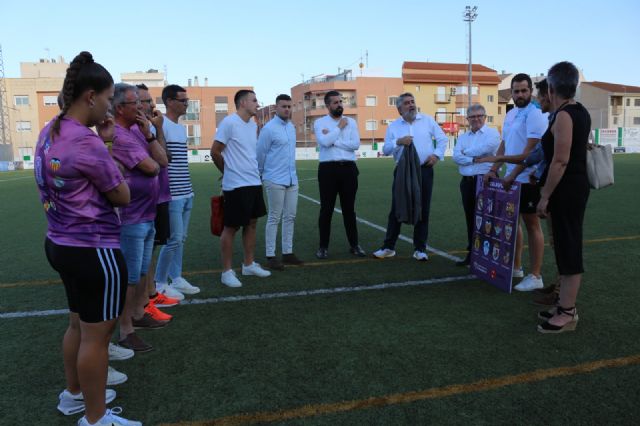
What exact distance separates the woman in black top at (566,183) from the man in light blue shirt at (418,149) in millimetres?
2375

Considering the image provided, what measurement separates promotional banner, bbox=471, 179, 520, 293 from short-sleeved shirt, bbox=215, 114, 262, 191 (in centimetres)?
252

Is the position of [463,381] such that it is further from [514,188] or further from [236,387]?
[514,188]

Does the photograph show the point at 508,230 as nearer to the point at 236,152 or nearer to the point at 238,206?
the point at 238,206

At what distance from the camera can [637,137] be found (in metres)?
42.9

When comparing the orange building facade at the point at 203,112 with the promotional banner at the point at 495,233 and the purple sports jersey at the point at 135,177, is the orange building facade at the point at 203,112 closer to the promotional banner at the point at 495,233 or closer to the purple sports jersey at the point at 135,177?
the promotional banner at the point at 495,233

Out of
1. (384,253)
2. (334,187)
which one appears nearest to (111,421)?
(384,253)

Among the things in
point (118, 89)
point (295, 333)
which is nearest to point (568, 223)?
point (295, 333)

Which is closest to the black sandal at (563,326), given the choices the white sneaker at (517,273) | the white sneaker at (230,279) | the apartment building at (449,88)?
the white sneaker at (517,273)

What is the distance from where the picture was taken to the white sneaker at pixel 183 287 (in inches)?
195

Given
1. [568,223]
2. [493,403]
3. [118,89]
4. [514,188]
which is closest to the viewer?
[493,403]

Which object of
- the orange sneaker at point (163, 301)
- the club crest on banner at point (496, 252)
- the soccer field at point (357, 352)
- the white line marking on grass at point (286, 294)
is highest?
the club crest on banner at point (496, 252)

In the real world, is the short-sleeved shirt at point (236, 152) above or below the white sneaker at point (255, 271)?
above

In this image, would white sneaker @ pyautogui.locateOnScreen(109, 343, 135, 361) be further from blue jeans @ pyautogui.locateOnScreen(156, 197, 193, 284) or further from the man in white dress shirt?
the man in white dress shirt

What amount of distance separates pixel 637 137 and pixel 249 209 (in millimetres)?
48162
